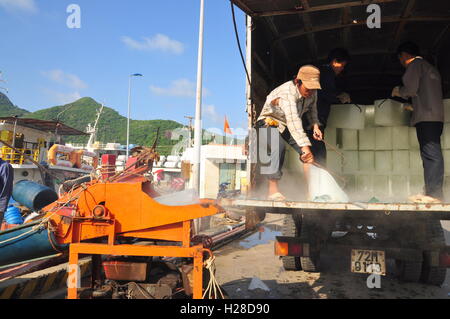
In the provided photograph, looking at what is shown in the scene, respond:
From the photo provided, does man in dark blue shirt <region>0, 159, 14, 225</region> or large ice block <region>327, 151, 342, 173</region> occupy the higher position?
large ice block <region>327, 151, 342, 173</region>

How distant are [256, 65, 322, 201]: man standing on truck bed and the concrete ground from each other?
1.76 m

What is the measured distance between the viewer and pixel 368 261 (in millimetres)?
3682

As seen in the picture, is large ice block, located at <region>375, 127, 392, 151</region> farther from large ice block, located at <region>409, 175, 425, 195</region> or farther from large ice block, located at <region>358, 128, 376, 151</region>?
large ice block, located at <region>409, 175, 425, 195</region>

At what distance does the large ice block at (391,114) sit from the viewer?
4641 mm

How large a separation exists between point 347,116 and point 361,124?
0.26 metres

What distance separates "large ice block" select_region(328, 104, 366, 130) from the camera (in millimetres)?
4875

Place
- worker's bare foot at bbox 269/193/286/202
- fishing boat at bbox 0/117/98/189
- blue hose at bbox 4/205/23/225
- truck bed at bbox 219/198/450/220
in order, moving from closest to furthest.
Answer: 1. truck bed at bbox 219/198/450/220
2. worker's bare foot at bbox 269/193/286/202
3. blue hose at bbox 4/205/23/225
4. fishing boat at bbox 0/117/98/189

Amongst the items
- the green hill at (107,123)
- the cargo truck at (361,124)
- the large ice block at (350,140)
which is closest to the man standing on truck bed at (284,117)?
the cargo truck at (361,124)

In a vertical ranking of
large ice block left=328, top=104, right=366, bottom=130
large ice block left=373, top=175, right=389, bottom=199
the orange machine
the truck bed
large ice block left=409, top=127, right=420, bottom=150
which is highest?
large ice block left=328, top=104, right=366, bottom=130

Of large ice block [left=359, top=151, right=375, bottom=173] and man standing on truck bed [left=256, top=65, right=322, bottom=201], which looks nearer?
man standing on truck bed [left=256, top=65, right=322, bottom=201]

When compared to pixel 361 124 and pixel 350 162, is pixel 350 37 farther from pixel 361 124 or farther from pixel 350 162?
pixel 350 162

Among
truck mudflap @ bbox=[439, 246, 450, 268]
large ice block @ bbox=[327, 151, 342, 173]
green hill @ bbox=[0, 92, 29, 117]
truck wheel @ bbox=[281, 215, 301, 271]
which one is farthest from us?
green hill @ bbox=[0, 92, 29, 117]

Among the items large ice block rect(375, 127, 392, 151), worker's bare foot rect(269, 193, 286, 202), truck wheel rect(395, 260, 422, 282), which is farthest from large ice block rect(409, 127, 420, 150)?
worker's bare foot rect(269, 193, 286, 202)

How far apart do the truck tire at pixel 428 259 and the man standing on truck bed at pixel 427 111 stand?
1071 millimetres
